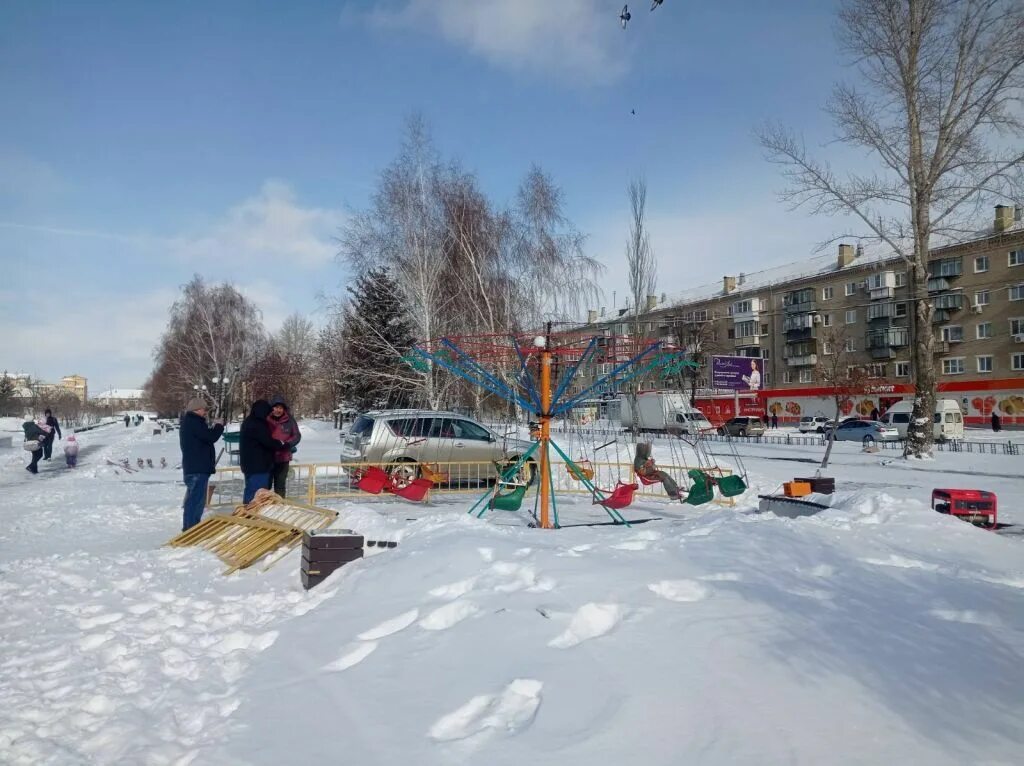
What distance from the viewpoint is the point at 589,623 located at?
4488 mm

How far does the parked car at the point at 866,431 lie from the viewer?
36.5 m

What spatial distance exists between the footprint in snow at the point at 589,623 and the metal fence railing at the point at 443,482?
8.53 metres

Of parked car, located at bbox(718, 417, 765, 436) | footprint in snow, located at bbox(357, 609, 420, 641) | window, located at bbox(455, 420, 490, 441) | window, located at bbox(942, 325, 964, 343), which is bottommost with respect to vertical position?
parked car, located at bbox(718, 417, 765, 436)

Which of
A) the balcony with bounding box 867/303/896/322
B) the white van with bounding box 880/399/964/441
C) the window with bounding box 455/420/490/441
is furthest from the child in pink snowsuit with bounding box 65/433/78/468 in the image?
the balcony with bounding box 867/303/896/322

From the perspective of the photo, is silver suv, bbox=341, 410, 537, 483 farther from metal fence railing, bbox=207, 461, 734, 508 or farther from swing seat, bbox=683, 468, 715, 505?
swing seat, bbox=683, 468, 715, 505

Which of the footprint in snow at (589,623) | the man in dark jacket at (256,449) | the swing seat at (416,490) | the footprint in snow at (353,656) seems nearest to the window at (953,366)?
the swing seat at (416,490)

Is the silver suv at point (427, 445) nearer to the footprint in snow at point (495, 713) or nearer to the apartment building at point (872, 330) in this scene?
the footprint in snow at point (495, 713)

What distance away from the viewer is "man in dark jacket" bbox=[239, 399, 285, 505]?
9.43m

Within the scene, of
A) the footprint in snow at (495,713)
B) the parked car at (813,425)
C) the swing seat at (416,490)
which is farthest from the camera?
A: the parked car at (813,425)

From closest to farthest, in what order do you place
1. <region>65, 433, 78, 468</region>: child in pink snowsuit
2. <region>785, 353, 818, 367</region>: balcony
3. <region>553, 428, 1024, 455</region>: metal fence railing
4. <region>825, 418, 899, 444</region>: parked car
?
1. <region>65, 433, 78, 468</region>: child in pink snowsuit
2. <region>553, 428, 1024, 455</region>: metal fence railing
3. <region>825, 418, 899, 444</region>: parked car
4. <region>785, 353, 818, 367</region>: balcony

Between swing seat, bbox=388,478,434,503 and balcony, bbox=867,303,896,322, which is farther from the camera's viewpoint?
balcony, bbox=867,303,896,322

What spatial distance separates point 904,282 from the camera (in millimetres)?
50844

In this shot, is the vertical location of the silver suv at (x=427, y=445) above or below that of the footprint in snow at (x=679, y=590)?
above

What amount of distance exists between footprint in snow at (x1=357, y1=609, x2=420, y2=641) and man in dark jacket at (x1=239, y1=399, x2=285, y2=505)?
5150 mm
